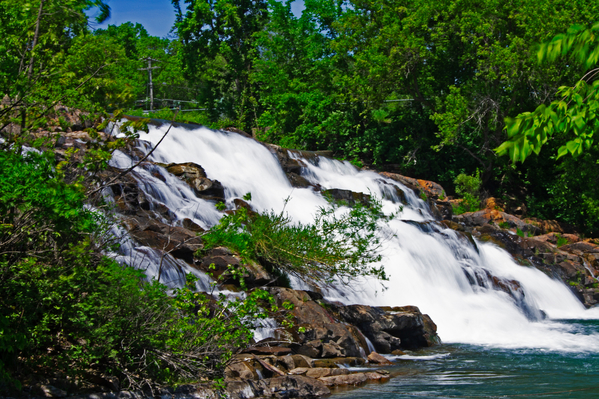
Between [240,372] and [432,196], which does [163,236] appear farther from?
[432,196]

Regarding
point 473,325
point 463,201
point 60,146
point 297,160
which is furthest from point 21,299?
point 463,201

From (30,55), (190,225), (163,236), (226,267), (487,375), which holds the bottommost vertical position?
(487,375)

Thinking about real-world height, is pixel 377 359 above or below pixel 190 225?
below

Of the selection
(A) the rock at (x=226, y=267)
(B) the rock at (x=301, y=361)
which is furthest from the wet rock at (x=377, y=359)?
(A) the rock at (x=226, y=267)

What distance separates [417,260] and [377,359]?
7.11 metres

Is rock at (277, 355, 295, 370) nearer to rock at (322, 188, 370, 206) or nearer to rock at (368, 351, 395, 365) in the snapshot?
rock at (368, 351, 395, 365)

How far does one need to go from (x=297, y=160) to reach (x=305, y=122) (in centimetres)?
1136

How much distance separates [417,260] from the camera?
17781 mm

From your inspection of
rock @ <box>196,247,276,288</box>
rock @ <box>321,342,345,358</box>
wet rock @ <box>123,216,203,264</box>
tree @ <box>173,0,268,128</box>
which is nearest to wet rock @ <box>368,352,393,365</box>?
rock @ <box>321,342,345,358</box>

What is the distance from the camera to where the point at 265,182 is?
22234 mm

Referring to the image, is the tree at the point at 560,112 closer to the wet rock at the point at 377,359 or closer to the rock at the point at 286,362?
the rock at the point at 286,362

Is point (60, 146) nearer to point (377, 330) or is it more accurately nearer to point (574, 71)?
point (377, 330)

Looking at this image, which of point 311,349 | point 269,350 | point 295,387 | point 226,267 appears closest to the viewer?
point 295,387

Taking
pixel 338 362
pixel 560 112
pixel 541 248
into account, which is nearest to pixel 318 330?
pixel 338 362
